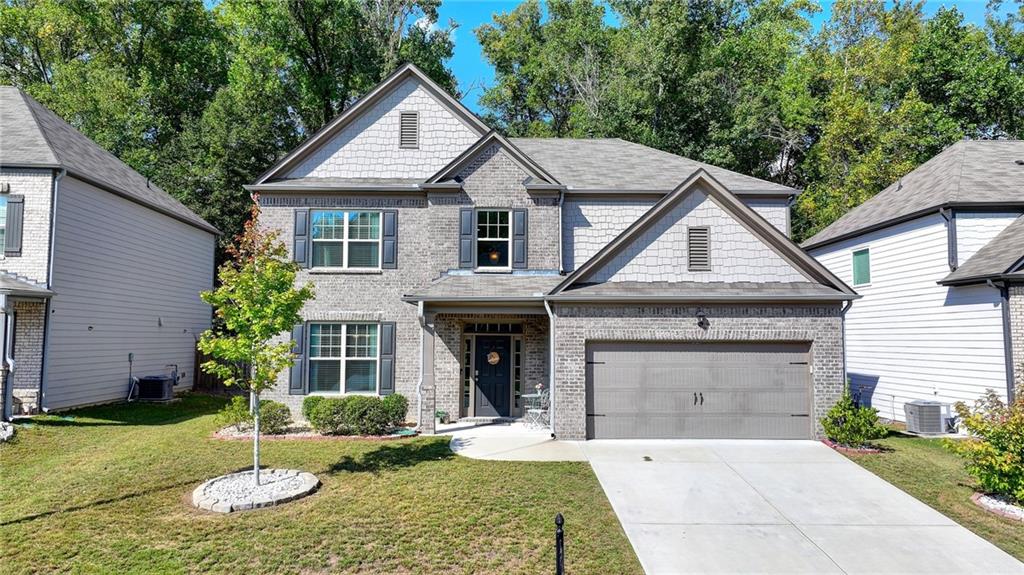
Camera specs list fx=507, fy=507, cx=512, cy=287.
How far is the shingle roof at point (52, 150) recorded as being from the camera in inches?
530

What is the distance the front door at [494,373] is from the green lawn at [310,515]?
113 inches

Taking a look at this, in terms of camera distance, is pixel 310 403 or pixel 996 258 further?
pixel 310 403

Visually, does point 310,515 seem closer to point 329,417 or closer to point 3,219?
point 329,417

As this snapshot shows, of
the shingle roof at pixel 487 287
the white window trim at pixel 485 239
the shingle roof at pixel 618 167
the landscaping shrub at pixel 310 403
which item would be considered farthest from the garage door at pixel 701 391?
the landscaping shrub at pixel 310 403

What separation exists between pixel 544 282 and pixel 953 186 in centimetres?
1153

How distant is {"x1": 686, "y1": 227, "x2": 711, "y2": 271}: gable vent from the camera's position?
1156 cm

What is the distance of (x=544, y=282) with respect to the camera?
12.9 metres

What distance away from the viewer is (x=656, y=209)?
450 inches

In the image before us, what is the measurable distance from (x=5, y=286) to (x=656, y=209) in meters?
15.4

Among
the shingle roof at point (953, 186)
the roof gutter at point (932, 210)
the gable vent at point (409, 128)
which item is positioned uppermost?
the gable vent at point (409, 128)

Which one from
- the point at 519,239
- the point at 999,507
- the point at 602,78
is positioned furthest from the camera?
the point at 602,78

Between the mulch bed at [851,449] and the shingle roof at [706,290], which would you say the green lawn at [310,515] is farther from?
the mulch bed at [851,449]

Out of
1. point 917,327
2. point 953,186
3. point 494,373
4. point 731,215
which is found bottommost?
point 494,373

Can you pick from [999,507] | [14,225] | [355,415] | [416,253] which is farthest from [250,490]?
[14,225]
